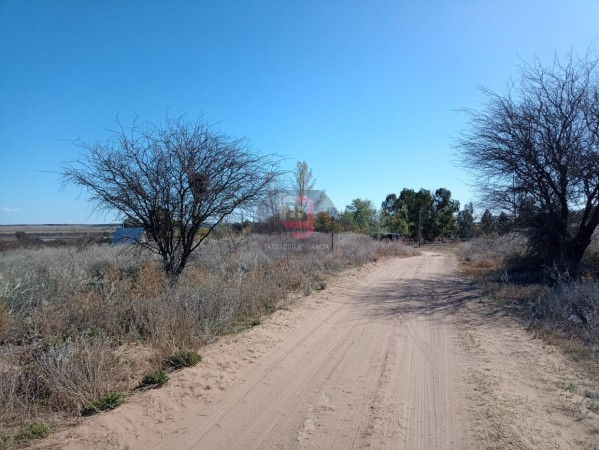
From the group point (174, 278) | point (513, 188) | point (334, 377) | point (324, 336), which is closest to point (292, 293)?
point (174, 278)

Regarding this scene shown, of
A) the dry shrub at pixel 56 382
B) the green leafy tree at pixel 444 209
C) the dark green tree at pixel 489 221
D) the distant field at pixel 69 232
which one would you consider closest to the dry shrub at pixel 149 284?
the distant field at pixel 69 232

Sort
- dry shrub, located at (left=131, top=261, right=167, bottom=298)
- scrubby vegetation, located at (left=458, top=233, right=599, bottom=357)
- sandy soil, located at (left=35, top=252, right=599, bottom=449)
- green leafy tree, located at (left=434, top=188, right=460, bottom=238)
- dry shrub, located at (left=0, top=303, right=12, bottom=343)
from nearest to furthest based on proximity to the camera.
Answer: sandy soil, located at (left=35, top=252, right=599, bottom=449) < dry shrub, located at (left=0, top=303, right=12, bottom=343) < scrubby vegetation, located at (left=458, top=233, right=599, bottom=357) < dry shrub, located at (left=131, top=261, right=167, bottom=298) < green leafy tree, located at (left=434, top=188, right=460, bottom=238)

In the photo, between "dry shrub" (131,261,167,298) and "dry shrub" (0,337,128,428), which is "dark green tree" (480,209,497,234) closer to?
"dry shrub" (131,261,167,298)

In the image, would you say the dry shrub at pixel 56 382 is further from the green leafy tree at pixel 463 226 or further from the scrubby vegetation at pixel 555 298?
the green leafy tree at pixel 463 226

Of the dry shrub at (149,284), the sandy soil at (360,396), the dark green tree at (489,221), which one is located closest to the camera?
the sandy soil at (360,396)

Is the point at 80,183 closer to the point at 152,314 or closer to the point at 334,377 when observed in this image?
the point at 152,314

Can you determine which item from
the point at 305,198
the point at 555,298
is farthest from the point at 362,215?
the point at 555,298

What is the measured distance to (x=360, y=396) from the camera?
191 inches

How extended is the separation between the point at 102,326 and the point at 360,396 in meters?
4.67

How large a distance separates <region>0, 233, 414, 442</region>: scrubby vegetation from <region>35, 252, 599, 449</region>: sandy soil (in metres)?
0.45

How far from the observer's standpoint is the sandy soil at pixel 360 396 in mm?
3877

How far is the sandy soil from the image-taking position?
388 cm

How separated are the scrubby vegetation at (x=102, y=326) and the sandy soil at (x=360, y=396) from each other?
17.7 inches

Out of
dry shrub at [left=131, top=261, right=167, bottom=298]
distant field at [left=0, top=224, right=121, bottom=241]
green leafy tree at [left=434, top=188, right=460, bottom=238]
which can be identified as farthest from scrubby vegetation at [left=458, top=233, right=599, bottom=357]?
green leafy tree at [left=434, top=188, right=460, bottom=238]
